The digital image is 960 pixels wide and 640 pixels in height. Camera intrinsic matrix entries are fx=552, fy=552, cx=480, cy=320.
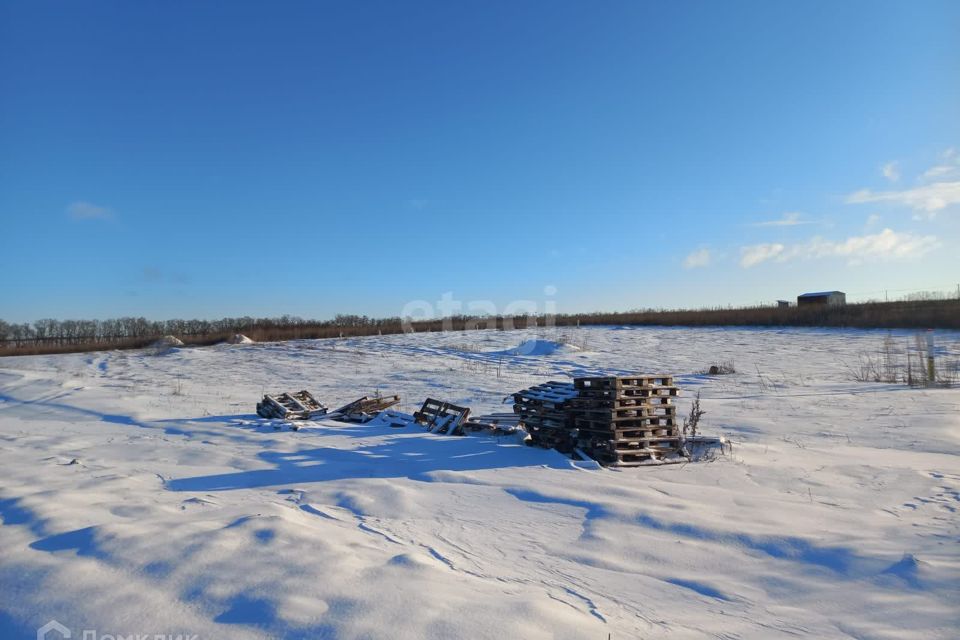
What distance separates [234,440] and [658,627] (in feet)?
26.2

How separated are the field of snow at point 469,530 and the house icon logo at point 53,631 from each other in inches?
1.9

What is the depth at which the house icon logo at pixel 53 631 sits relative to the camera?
10.2 feet

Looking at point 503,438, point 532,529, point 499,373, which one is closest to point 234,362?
point 499,373

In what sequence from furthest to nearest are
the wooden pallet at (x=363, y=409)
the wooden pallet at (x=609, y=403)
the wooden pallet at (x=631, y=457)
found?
the wooden pallet at (x=363, y=409) → the wooden pallet at (x=609, y=403) → the wooden pallet at (x=631, y=457)

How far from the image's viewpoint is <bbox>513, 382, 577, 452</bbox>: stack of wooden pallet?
8.70 metres

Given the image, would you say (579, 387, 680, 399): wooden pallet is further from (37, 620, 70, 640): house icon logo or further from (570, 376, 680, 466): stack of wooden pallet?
(37, 620, 70, 640): house icon logo

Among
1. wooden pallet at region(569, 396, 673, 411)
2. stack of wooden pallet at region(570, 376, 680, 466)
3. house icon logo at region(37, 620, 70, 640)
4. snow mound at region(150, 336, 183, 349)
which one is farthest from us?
snow mound at region(150, 336, 183, 349)

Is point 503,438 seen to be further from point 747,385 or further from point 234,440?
point 747,385

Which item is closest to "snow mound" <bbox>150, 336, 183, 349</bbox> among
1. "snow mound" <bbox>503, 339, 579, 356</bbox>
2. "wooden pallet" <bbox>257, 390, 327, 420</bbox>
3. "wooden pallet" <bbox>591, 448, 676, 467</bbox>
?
"snow mound" <bbox>503, 339, 579, 356</bbox>

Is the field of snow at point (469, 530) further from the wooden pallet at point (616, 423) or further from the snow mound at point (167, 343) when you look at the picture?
the snow mound at point (167, 343)

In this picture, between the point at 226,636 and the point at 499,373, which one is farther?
the point at 499,373

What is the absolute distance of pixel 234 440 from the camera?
31.2 feet

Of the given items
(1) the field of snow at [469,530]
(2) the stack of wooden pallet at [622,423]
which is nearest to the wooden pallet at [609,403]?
(2) the stack of wooden pallet at [622,423]

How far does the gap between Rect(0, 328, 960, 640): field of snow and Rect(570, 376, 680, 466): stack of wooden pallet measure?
56 centimetres
